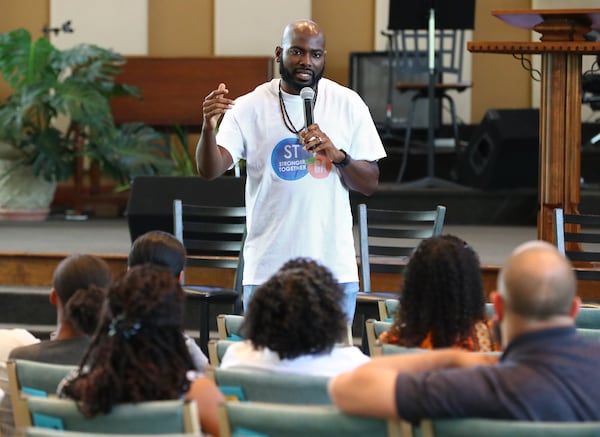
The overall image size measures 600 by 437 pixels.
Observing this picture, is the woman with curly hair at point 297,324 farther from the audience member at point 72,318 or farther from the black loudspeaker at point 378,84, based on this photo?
the black loudspeaker at point 378,84

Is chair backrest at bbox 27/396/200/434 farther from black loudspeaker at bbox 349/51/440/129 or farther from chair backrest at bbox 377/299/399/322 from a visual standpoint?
black loudspeaker at bbox 349/51/440/129

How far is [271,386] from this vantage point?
2.12 meters

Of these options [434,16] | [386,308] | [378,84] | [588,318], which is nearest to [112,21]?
[378,84]

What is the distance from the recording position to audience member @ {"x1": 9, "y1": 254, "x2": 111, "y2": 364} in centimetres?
246

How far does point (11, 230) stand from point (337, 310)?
5.63 meters

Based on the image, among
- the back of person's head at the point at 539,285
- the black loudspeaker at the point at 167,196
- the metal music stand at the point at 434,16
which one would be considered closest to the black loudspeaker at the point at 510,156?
the metal music stand at the point at 434,16

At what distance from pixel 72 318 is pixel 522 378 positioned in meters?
1.11

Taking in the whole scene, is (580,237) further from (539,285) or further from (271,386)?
(539,285)

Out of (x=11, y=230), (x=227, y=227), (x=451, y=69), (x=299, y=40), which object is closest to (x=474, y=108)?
(x=451, y=69)

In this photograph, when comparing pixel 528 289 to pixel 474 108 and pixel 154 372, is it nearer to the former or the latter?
pixel 154 372

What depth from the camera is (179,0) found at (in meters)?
10.1

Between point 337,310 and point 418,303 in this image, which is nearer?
point 337,310

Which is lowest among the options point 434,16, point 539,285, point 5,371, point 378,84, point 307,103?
point 5,371

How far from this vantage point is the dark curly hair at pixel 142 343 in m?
2.01
